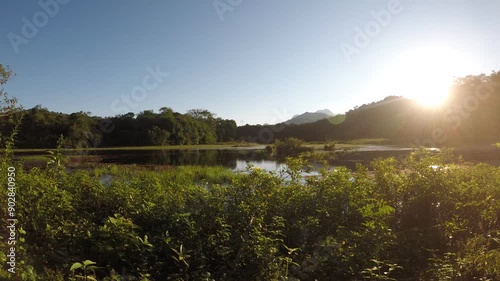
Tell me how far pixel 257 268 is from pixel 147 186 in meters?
3.59

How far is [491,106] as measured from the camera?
51.1 meters

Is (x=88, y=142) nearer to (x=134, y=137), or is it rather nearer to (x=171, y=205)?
(x=134, y=137)

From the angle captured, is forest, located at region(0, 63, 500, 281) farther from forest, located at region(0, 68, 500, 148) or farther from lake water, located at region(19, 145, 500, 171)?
forest, located at region(0, 68, 500, 148)

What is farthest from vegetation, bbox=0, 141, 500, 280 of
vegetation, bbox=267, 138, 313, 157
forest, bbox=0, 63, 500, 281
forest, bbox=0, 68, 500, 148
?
vegetation, bbox=267, 138, 313, 157

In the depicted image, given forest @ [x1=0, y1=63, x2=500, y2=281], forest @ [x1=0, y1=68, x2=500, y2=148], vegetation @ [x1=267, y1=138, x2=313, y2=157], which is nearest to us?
forest @ [x1=0, y1=63, x2=500, y2=281]

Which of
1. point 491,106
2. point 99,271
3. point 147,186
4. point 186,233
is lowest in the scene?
point 99,271

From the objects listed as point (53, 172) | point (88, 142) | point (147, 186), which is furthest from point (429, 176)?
point (88, 142)

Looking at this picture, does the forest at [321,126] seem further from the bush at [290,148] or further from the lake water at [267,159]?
the bush at [290,148]

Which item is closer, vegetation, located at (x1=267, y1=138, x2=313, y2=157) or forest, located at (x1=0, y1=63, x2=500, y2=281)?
forest, located at (x1=0, y1=63, x2=500, y2=281)

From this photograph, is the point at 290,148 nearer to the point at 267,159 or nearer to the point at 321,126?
the point at 267,159

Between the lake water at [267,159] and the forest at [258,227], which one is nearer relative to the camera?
the forest at [258,227]

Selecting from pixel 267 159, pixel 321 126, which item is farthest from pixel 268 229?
pixel 321 126

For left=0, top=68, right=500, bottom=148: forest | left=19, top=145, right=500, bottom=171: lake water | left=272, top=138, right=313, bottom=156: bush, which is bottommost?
left=19, top=145, right=500, bottom=171: lake water

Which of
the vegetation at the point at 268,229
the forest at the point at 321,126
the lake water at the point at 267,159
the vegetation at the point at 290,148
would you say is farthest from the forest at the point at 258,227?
the vegetation at the point at 290,148
